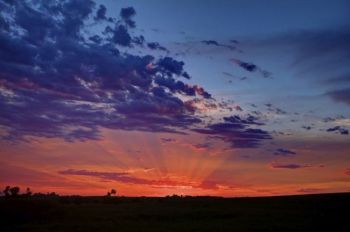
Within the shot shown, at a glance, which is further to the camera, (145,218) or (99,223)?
(145,218)

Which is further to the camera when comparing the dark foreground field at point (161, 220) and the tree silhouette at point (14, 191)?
the tree silhouette at point (14, 191)

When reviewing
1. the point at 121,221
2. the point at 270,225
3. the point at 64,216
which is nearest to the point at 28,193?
the point at 64,216

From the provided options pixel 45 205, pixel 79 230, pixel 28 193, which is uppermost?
pixel 28 193

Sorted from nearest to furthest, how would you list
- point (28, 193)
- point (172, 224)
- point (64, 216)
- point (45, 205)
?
point (172, 224) → point (64, 216) → point (45, 205) → point (28, 193)

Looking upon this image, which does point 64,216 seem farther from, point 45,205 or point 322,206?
point 322,206

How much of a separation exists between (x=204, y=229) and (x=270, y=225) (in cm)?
790

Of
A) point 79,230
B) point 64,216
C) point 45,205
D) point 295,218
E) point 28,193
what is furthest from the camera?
point 28,193

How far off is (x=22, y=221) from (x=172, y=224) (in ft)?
65.2

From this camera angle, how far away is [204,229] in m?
48.2

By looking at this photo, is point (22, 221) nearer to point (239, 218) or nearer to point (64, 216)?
point (64, 216)

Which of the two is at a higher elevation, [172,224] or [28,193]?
[28,193]

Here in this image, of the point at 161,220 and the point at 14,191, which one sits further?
the point at 14,191

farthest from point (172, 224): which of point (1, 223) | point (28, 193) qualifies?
point (28, 193)

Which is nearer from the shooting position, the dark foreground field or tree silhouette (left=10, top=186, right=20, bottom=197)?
the dark foreground field
